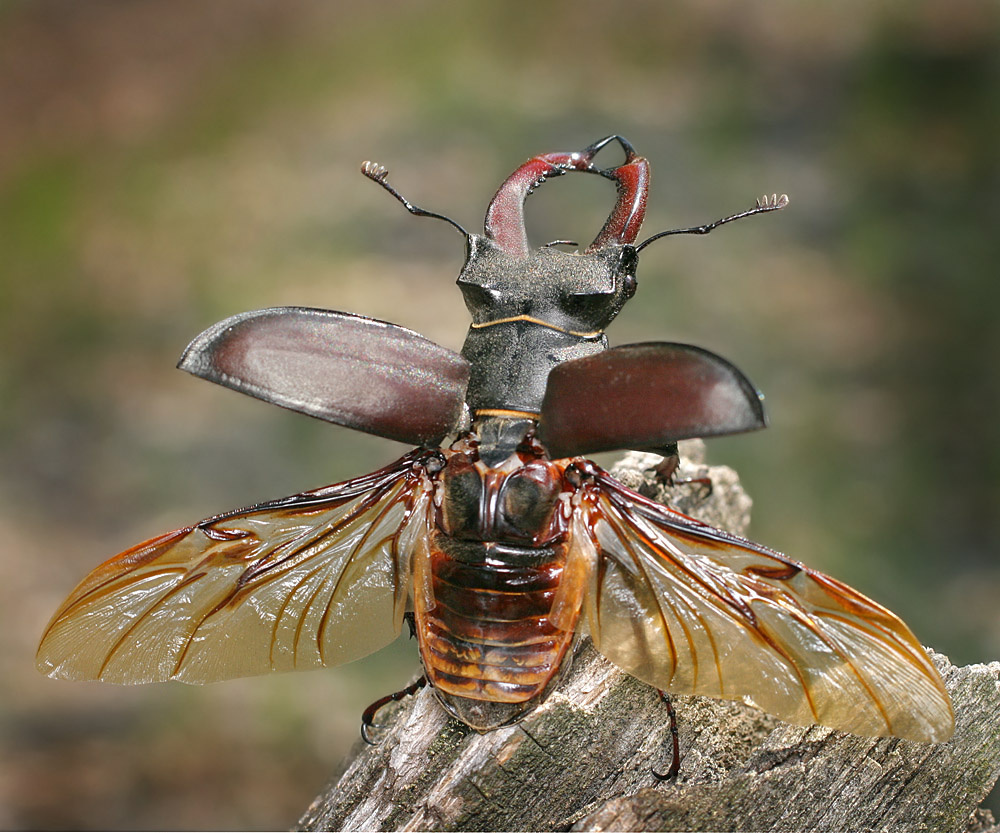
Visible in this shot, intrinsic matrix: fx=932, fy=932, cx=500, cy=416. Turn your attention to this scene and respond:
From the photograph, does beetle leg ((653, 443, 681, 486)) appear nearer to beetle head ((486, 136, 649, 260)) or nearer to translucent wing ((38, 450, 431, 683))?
beetle head ((486, 136, 649, 260))

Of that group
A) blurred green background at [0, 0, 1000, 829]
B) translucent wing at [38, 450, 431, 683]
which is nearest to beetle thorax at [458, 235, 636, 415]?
translucent wing at [38, 450, 431, 683]

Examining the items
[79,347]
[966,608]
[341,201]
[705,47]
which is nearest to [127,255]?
[79,347]

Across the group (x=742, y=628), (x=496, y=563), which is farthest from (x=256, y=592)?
(x=742, y=628)

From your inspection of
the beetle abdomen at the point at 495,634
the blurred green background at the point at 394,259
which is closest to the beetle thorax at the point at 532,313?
the beetle abdomen at the point at 495,634

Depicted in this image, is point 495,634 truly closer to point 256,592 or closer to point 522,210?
point 256,592

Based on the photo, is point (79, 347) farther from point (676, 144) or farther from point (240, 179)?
point (676, 144)

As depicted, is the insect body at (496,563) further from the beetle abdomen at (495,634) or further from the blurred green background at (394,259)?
the blurred green background at (394,259)

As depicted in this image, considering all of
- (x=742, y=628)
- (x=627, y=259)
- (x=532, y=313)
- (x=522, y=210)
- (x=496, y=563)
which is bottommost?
(x=742, y=628)
